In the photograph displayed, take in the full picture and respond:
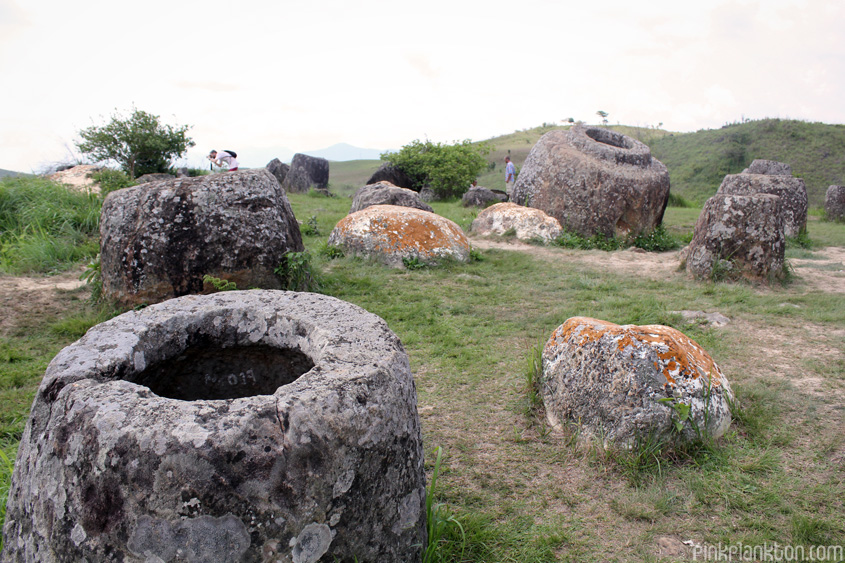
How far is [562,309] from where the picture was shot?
18.7 ft

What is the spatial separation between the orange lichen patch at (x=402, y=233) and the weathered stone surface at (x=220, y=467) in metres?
5.16

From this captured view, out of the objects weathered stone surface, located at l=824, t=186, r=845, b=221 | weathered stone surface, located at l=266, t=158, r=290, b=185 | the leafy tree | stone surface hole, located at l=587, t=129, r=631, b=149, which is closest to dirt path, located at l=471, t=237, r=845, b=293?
stone surface hole, located at l=587, t=129, r=631, b=149

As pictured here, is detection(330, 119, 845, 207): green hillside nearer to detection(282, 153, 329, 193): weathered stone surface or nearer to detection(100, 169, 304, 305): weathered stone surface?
detection(282, 153, 329, 193): weathered stone surface

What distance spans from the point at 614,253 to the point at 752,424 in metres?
5.99

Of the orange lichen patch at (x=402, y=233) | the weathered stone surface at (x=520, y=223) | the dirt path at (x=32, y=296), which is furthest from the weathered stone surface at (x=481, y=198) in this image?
the dirt path at (x=32, y=296)

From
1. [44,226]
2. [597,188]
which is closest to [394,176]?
[597,188]

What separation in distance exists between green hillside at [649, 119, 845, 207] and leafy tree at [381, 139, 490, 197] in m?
11.4

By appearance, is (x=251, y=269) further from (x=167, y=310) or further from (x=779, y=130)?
(x=779, y=130)

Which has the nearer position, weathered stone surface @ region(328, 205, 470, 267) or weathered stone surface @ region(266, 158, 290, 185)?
weathered stone surface @ region(328, 205, 470, 267)

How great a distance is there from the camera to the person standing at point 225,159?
1202 centimetres

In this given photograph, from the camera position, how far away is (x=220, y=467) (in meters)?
1.63

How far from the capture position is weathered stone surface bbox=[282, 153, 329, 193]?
1830 cm

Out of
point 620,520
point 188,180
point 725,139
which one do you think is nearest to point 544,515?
point 620,520

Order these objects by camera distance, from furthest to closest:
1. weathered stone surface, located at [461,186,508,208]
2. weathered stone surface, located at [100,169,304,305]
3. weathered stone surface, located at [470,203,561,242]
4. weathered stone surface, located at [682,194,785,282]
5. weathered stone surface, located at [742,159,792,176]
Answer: weathered stone surface, located at [742,159,792,176]
weathered stone surface, located at [461,186,508,208]
weathered stone surface, located at [470,203,561,242]
weathered stone surface, located at [682,194,785,282]
weathered stone surface, located at [100,169,304,305]
